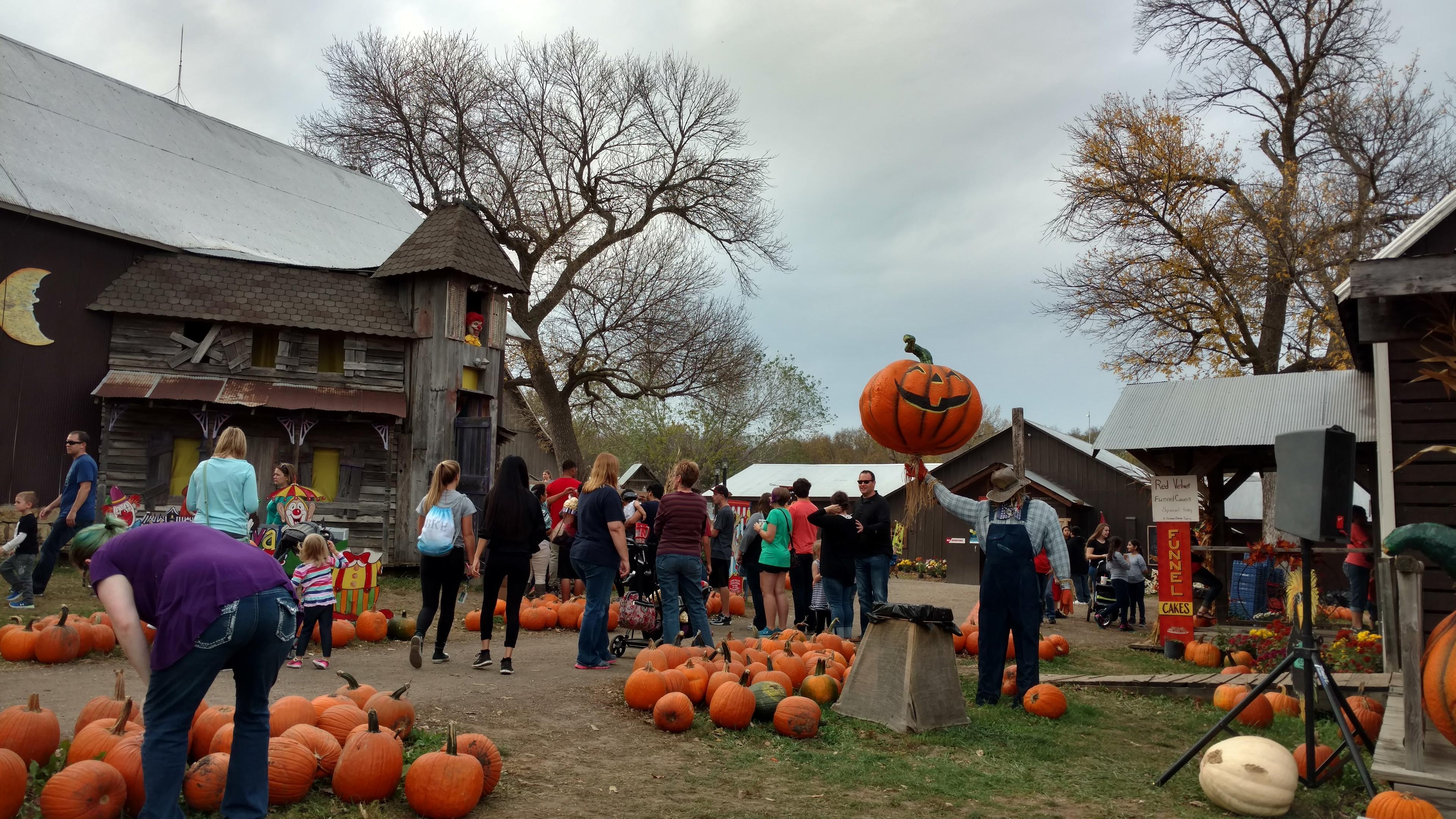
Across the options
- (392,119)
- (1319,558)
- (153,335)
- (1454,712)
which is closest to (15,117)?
(153,335)

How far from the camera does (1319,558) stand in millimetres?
18500

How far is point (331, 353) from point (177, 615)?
16.5 metres

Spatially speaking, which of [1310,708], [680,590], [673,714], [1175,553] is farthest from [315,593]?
[1175,553]

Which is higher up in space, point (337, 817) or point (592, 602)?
point (592, 602)

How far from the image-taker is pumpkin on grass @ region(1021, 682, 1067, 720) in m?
7.10

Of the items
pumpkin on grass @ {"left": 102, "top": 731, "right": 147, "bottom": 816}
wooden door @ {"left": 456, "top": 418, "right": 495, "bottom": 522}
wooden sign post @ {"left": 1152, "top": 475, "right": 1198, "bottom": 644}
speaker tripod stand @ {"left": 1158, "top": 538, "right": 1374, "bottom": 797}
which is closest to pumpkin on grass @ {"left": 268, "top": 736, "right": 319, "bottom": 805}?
pumpkin on grass @ {"left": 102, "top": 731, "right": 147, "bottom": 816}

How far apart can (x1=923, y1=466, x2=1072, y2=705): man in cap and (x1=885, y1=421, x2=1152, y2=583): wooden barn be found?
23260 mm

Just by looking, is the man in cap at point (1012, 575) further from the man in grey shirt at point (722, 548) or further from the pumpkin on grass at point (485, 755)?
the man in grey shirt at point (722, 548)

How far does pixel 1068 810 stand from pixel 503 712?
3459 mm

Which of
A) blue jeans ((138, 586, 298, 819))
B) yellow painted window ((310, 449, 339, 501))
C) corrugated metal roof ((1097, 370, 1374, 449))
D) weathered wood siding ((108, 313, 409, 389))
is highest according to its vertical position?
weathered wood siding ((108, 313, 409, 389))

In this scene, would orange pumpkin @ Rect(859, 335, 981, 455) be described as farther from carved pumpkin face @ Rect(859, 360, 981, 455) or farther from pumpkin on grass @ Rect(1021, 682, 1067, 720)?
pumpkin on grass @ Rect(1021, 682, 1067, 720)

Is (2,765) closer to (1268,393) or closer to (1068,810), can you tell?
(1068,810)

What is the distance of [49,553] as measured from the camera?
434 inches

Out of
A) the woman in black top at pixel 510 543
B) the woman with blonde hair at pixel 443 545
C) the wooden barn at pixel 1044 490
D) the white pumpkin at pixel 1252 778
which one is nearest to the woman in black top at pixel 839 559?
the woman in black top at pixel 510 543
